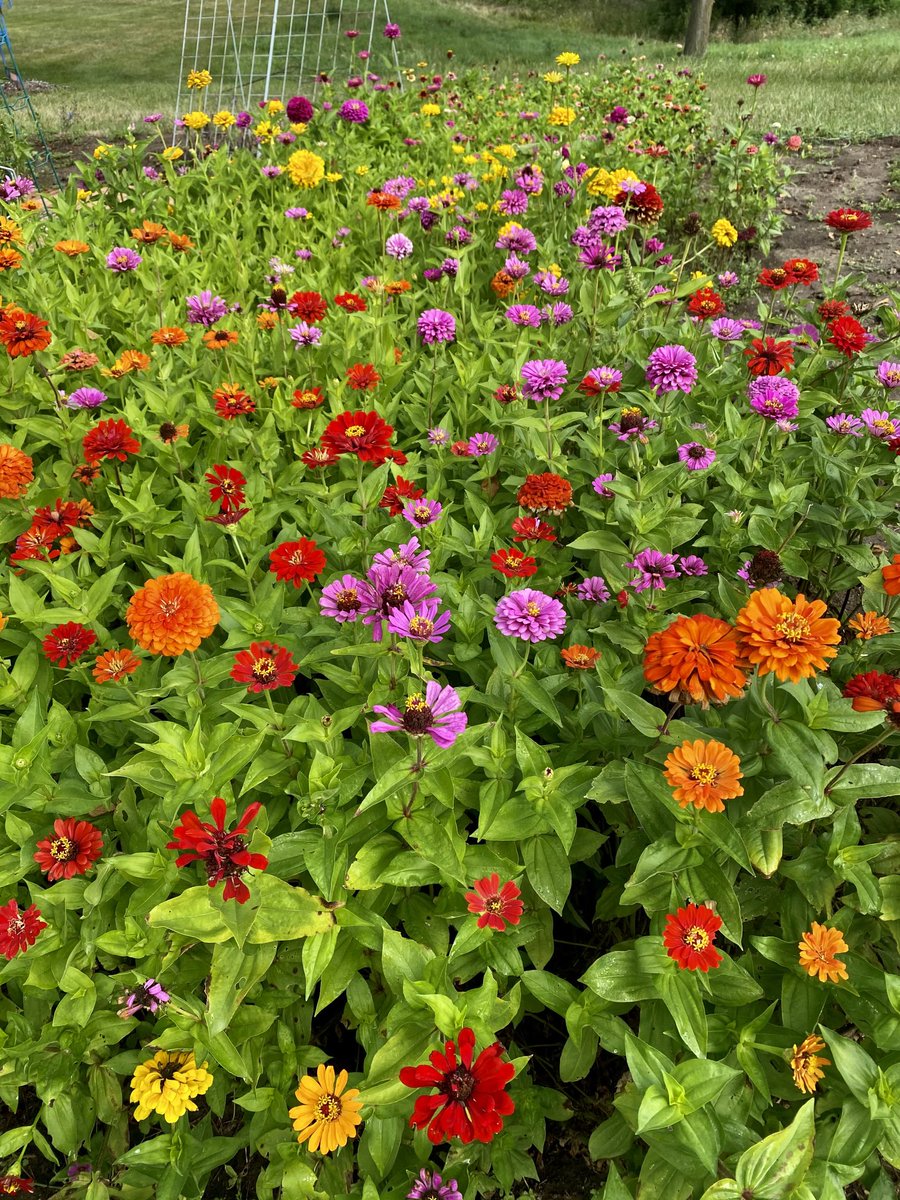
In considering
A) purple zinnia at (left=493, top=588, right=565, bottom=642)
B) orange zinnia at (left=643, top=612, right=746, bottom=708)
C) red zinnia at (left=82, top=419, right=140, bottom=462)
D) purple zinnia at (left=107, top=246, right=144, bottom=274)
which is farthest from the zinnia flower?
purple zinnia at (left=107, top=246, right=144, bottom=274)

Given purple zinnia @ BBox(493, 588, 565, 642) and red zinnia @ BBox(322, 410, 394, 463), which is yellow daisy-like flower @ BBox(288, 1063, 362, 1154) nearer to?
purple zinnia @ BBox(493, 588, 565, 642)

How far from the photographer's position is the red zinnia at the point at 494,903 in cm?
137

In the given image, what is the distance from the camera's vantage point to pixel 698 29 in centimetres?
1346

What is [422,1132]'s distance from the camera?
1.41 m

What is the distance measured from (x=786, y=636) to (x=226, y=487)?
1.43 metres

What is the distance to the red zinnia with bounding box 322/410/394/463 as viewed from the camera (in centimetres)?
184

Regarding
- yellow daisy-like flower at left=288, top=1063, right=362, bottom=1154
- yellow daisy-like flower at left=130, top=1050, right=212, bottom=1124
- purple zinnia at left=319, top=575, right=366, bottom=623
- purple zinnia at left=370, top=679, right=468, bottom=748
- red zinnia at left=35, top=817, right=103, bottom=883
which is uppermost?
purple zinnia at left=319, top=575, right=366, bottom=623

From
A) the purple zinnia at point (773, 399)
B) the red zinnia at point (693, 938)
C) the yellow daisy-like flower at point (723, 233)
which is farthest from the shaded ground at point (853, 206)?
the red zinnia at point (693, 938)

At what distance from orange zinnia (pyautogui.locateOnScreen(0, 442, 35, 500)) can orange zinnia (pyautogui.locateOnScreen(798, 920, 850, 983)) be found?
214 cm

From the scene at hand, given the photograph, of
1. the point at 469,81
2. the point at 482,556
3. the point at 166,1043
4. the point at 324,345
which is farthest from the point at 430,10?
the point at 166,1043

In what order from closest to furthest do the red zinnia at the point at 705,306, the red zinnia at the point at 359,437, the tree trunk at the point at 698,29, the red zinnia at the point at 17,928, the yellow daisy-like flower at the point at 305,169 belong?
the red zinnia at the point at 17,928, the red zinnia at the point at 359,437, the red zinnia at the point at 705,306, the yellow daisy-like flower at the point at 305,169, the tree trunk at the point at 698,29

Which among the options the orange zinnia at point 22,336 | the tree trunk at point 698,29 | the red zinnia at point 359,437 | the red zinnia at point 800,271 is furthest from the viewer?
Result: the tree trunk at point 698,29

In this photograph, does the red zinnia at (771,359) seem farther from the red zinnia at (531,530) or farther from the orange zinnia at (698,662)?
the orange zinnia at (698,662)

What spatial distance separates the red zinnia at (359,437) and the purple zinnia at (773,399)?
3.38 ft
